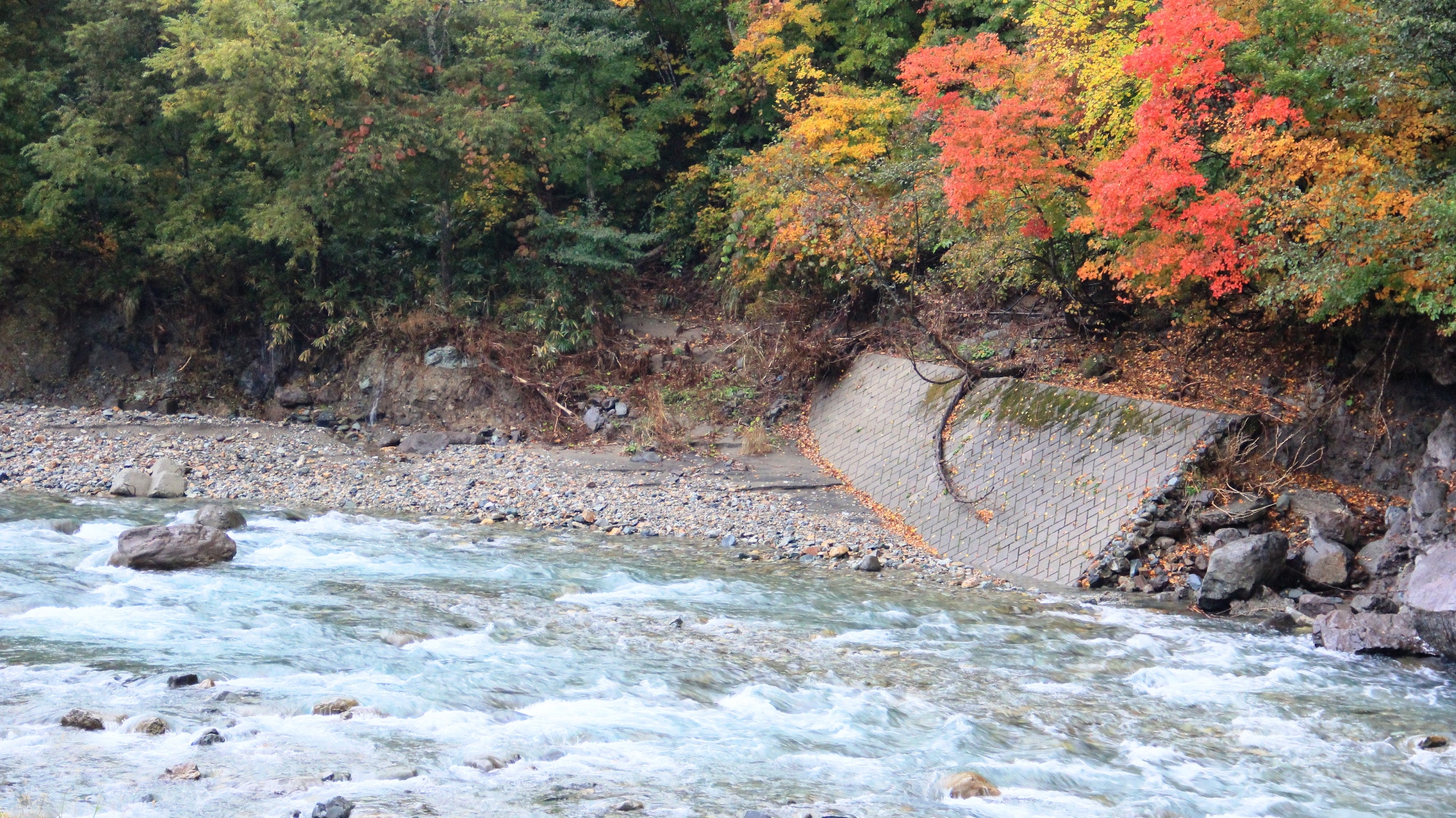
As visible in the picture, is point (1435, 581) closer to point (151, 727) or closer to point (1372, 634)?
point (1372, 634)

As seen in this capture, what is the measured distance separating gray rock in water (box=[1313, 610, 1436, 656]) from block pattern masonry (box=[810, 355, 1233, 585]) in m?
2.69

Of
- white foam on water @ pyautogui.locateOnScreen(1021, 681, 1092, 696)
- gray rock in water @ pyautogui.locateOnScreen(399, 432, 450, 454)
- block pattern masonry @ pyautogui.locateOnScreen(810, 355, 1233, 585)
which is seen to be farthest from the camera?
gray rock in water @ pyautogui.locateOnScreen(399, 432, 450, 454)

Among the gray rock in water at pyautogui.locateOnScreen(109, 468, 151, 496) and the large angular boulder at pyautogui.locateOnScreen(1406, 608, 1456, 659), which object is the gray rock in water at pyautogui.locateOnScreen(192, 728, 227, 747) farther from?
the gray rock in water at pyautogui.locateOnScreen(109, 468, 151, 496)

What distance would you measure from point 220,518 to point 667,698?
8170 mm

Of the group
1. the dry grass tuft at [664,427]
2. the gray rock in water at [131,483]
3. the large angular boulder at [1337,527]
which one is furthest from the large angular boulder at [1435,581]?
the gray rock in water at [131,483]

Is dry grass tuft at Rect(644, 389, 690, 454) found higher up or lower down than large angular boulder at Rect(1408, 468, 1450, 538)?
lower down

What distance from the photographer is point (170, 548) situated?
452 inches

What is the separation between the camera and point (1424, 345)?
12.1 m

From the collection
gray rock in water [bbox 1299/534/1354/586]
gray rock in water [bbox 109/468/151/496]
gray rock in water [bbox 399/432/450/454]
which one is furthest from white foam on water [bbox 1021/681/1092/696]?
gray rock in water [bbox 399/432/450/454]

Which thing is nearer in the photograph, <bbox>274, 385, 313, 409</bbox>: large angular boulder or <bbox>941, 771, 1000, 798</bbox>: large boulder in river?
<bbox>941, 771, 1000, 798</bbox>: large boulder in river

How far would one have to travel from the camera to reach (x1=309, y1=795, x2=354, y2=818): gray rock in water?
5.70m

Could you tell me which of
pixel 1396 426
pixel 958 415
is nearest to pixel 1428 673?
pixel 1396 426

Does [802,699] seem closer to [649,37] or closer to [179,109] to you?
[179,109]

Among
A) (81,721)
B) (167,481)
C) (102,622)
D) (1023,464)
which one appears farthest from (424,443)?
(81,721)
